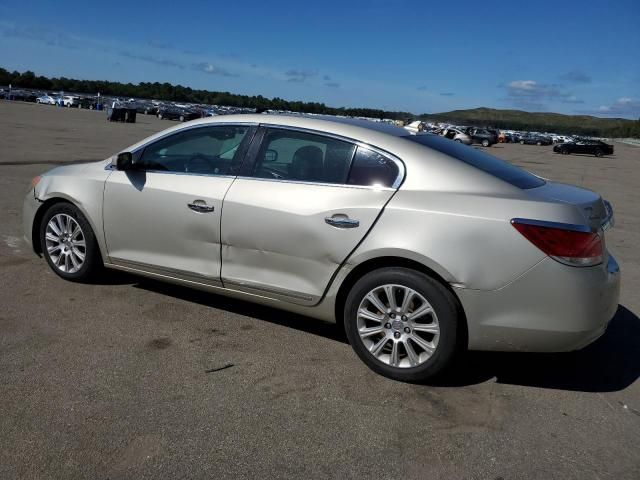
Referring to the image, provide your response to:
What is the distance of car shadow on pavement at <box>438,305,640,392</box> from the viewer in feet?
12.9

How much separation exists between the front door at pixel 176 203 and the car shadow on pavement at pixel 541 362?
55cm

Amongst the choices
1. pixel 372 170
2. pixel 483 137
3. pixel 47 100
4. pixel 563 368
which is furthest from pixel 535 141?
pixel 372 170

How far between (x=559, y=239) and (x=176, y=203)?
2.66 metres

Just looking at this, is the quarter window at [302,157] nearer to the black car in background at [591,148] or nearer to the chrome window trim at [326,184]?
the chrome window trim at [326,184]

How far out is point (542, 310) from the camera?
11.4 feet

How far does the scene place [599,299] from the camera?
140 inches

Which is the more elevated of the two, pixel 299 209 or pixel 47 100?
pixel 47 100

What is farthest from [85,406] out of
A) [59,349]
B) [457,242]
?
[457,242]

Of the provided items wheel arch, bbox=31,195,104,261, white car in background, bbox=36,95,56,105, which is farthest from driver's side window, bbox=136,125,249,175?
white car in background, bbox=36,95,56,105

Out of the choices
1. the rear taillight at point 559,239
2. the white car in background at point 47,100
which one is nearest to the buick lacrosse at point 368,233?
the rear taillight at point 559,239

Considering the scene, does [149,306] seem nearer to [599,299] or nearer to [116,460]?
[116,460]

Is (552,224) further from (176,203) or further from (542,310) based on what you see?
(176,203)

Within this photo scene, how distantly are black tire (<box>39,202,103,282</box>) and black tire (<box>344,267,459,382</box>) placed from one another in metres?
2.36

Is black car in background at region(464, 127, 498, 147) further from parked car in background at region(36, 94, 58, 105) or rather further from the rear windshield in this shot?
parked car in background at region(36, 94, 58, 105)
